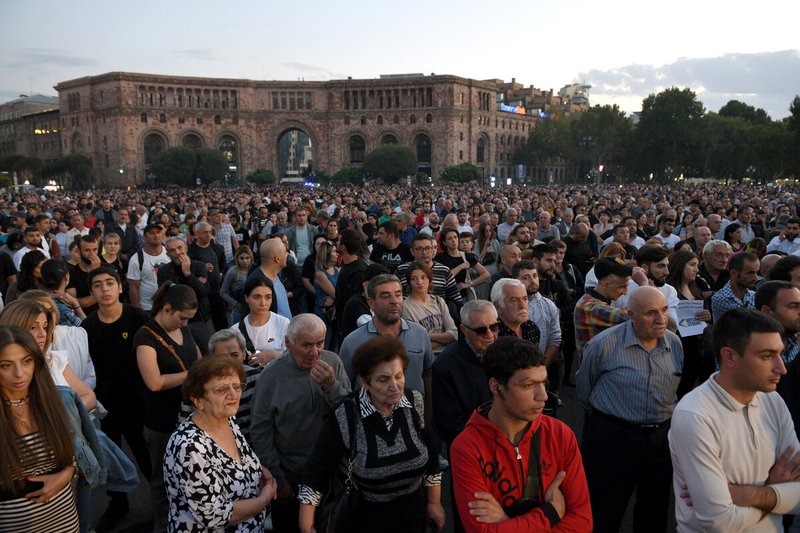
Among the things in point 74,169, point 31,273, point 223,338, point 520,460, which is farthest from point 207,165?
point 520,460

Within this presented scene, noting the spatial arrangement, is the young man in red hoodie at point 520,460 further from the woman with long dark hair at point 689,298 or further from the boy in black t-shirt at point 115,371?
the woman with long dark hair at point 689,298

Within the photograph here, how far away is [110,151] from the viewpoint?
73.6m

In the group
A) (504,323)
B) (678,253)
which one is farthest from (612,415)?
(678,253)

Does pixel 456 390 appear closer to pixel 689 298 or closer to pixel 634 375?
pixel 634 375

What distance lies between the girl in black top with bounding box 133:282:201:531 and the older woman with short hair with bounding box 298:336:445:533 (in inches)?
60.7

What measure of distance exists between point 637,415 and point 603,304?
125cm

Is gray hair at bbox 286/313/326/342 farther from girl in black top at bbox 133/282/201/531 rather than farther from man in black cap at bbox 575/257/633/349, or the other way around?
man in black cap at bbox 575/257/633/349

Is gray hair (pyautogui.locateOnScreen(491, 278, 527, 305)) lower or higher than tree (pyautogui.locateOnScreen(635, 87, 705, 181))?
lower

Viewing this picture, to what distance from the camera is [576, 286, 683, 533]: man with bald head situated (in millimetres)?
3496

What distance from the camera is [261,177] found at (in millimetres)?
70562

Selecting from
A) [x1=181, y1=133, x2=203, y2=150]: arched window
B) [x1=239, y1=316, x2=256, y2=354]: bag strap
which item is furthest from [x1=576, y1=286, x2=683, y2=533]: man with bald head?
[x1=181, y1=133, x2=203, y2=150]: arched window

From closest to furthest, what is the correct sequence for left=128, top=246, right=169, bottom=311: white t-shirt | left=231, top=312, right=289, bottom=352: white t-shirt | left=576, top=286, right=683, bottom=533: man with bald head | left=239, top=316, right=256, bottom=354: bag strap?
left=576, top=286, right=683, bottom=533: man with bald head, left=239, top=316, right=256, bottom=354: bag strap, left=231, top=312, right=289, bottom=352: white t-shirt, left=128, top=246, right=169, bottom=311: white t-shirt

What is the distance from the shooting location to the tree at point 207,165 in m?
65.1

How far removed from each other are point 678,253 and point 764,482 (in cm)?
346
